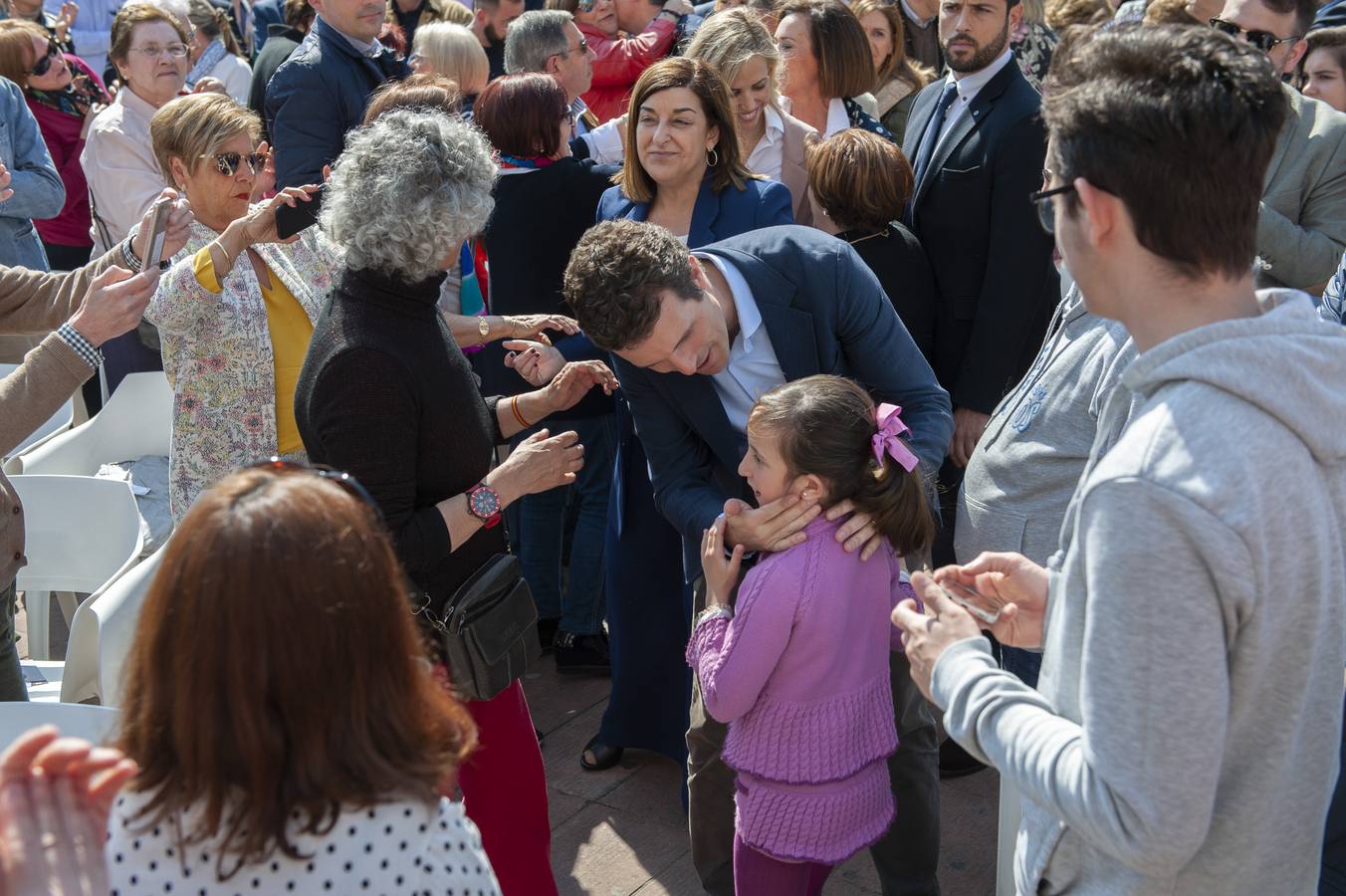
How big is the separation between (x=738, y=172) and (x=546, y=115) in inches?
31.7

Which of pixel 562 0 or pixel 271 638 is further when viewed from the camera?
pixel 562 0

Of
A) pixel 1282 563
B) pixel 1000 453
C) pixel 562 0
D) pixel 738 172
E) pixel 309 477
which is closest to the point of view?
pixel 1282 563

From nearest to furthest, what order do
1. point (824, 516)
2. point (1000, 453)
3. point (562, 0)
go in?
point (824, 516) → point (1000, 453) → point (562, 0)

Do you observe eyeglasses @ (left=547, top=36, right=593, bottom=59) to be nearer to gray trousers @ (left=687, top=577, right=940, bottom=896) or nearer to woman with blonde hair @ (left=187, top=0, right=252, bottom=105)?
woman with blonde hair @ (left=187, top=0, right=252, bottom=105)

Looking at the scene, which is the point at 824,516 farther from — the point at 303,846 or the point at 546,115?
the point at 546,115

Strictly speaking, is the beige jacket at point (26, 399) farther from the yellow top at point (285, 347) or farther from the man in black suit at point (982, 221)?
the man in black suit at point (982, 221)

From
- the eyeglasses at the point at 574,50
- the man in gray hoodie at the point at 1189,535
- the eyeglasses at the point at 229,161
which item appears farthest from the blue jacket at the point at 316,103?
the man in gray hoodie at the point at 1189,535

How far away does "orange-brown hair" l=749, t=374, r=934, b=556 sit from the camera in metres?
2.29

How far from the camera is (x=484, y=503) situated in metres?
2.50

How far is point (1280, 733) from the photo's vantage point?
130cm

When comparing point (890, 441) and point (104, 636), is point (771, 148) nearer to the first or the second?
point (890, 441)

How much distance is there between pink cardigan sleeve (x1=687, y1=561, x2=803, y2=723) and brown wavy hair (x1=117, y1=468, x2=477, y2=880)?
1.02m

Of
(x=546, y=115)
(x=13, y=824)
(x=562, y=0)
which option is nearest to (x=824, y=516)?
(x=13, y=824)

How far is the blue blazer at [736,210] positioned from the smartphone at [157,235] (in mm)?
1380
